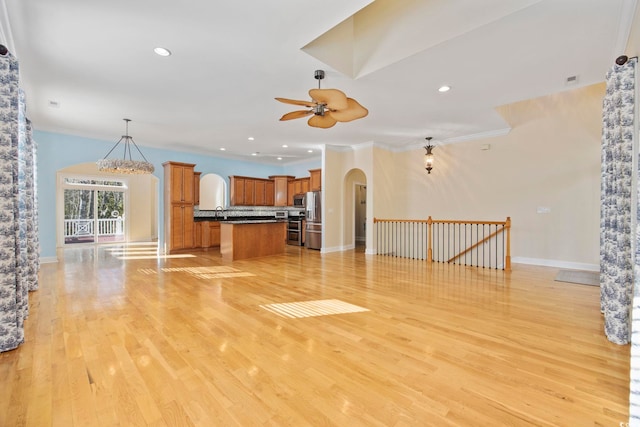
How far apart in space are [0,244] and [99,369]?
1395mm

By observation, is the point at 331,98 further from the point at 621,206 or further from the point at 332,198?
the point at 332,198

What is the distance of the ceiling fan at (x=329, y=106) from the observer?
2.93 metres

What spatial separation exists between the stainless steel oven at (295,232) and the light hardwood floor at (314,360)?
519 cm

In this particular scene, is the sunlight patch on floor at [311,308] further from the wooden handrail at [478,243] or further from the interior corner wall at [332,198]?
the wooden handrail at [478,243]

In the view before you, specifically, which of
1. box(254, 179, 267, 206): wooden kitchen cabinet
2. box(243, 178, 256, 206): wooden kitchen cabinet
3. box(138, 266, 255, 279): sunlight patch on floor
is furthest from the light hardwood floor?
box(254, 179, 267, 206): wooden kitchen cabinet

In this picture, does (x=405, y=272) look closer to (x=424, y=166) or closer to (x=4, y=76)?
(x=424, y=166)

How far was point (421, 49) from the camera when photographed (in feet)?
10.1

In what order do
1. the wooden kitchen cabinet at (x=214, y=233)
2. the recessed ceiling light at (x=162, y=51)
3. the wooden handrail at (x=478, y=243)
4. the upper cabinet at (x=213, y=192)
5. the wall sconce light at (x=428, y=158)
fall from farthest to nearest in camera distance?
the upper cabinet at (x=213, y=192) < the wooden kitchen cabinet at (x=214, y=233) < the wall sconce light at (x=428, y=158) < the wooden handrail at (x=478, y=243) < the recessed ceiling light at (x=162, y=51)

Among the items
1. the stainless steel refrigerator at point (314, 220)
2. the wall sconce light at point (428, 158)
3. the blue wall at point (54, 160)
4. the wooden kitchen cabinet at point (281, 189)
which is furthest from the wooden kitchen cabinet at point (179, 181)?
the wall sconce light at point (428, 158)

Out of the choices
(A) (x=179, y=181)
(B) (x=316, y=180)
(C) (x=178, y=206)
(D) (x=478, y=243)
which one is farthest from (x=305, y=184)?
(D) (x=478, y=243)

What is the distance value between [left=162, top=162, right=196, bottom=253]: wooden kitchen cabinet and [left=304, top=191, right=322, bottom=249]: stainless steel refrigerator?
343cm

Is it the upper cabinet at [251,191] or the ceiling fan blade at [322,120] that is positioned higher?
the ceiling fan blade at [322,120]

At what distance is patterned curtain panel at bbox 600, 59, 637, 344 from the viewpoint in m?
2.38

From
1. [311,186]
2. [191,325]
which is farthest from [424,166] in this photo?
[191,325]
